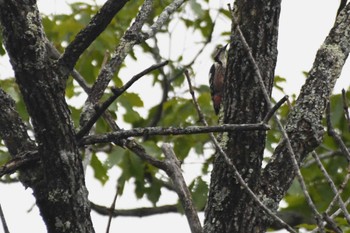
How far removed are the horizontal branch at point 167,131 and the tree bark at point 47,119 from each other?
11cm

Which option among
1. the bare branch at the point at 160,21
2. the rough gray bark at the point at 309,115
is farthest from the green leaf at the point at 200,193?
the bare branch at the point at 160,21

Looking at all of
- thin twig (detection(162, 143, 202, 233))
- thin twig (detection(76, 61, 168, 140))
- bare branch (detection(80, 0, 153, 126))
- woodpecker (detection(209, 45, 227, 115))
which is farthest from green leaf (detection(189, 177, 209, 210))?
thin twig (detection(76, 61, 168, 140))

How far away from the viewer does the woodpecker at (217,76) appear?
8.26 meters

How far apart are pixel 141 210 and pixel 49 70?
5.77 meters

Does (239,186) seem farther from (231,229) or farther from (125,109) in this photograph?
(125,109)

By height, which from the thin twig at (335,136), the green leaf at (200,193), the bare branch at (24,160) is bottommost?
the bare branch at (24,160)

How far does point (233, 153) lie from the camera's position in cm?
350

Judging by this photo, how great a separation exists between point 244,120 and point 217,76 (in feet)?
16.7

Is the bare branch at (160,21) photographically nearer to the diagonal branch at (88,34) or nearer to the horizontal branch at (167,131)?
the diagonal branch at (88,34)

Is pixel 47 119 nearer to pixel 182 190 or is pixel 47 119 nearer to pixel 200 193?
pixel 182 190

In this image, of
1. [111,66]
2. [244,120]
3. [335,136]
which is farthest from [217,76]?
[111,66]

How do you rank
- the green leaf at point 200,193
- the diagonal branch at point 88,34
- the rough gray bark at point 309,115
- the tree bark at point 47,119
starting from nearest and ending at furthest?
the tree bark at point 47,119
the diagonal branch at point 88,34
the rough gray bark at point 309,115
the green leaf at point 200,193

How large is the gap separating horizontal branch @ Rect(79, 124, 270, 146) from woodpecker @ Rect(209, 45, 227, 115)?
200 inches

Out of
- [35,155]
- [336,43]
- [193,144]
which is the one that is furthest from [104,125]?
[35,155]
